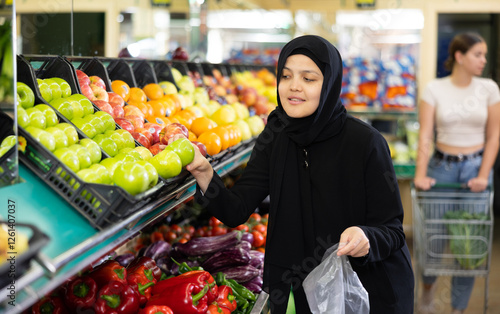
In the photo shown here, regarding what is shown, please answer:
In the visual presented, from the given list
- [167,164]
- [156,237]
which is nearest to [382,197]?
[167,164]

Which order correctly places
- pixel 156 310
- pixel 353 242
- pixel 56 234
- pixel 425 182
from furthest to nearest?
1. pixel 425 182
2. pixel 156 310
3. pixel 353 242
4. pixel 56 234

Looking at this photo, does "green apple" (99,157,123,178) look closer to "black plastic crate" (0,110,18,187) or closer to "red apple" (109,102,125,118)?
"black plastic crate" (0,110,18,187)

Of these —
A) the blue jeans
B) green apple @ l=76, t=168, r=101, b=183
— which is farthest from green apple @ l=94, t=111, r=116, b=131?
the blue jeans

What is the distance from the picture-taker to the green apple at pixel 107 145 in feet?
6.59

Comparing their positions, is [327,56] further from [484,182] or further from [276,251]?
[484,182]

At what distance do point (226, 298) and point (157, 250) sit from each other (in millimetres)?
704

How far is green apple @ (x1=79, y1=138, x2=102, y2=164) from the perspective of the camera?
1.84 metres

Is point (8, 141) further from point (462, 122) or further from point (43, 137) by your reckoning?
point (462, 122)

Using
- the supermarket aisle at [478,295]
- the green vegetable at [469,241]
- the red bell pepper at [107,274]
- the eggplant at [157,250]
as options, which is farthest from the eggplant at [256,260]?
the supermarket aisle at [478,295]

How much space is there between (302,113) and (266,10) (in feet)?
15.3

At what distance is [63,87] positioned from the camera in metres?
2.16

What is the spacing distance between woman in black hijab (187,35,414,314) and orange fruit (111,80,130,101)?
835 mm

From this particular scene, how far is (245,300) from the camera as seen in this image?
8.35 ft

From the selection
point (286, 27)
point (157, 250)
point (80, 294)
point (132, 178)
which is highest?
point (286, 27)
